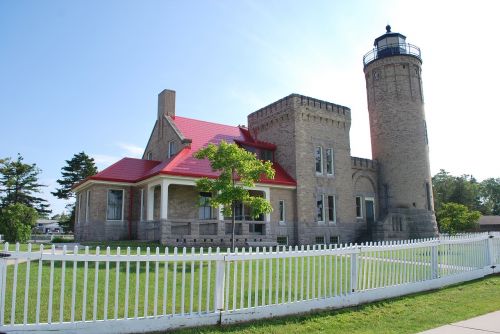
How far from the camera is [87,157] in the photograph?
50.2m

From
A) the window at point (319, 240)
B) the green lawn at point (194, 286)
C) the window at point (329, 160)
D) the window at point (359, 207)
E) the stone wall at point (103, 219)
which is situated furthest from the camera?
the window at point (359, 207)

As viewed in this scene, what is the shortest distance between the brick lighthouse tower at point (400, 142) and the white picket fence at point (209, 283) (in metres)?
15.5

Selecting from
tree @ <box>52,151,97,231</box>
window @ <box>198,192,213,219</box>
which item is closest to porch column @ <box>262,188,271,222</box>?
window @ <box>198,192,213,219</box>

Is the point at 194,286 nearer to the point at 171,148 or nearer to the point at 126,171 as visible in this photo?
the point at 126,171

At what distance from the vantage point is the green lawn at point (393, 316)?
6781mm

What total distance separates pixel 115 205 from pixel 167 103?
26.1 feet

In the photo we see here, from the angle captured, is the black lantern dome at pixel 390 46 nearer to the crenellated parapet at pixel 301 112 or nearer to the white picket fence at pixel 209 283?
the crenellated parapet at pixel 301 112

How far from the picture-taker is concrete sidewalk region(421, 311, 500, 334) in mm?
6711

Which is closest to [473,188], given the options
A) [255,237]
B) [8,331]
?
[255,237]

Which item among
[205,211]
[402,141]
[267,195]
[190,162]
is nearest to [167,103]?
[190,162]

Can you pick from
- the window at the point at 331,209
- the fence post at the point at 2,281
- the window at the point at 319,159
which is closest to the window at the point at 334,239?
the window at the point at 331,209

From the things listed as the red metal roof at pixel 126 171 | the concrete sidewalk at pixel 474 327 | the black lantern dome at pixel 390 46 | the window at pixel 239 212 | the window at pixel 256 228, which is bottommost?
the concrete sidewalk at pixel 474 327

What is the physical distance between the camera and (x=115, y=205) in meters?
22.3

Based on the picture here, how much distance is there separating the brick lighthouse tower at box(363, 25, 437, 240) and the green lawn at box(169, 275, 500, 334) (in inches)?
732
